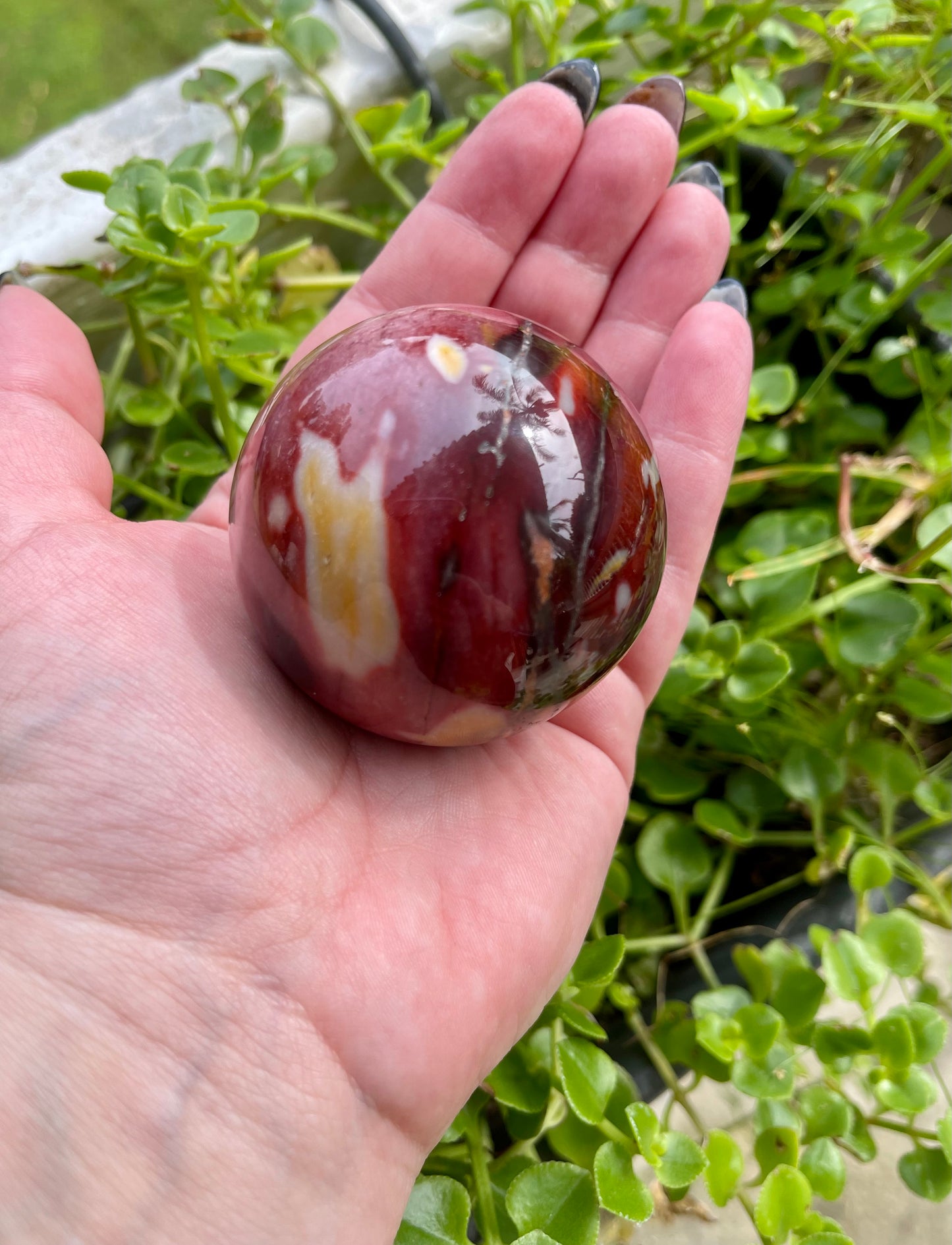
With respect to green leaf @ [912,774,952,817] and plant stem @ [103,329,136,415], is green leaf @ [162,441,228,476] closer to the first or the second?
plant stem @ [103,329,136,415]

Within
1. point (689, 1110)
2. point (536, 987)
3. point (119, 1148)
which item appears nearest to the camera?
point (119, 1148)

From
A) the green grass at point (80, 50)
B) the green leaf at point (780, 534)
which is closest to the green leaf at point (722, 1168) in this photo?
the green leaf at point (780, 534)

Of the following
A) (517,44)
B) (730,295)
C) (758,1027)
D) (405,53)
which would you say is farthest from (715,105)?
(758,1027)

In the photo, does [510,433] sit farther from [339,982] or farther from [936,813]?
[936,813]

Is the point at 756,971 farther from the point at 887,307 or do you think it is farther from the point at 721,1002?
the point at 887,307

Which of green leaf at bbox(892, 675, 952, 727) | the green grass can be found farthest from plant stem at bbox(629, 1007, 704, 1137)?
the green grass

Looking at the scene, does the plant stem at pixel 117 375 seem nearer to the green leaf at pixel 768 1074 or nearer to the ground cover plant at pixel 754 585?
the ground cover plant at pixel 754 585

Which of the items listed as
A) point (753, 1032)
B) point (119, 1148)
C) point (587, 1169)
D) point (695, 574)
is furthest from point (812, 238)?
point (119, 1148)
